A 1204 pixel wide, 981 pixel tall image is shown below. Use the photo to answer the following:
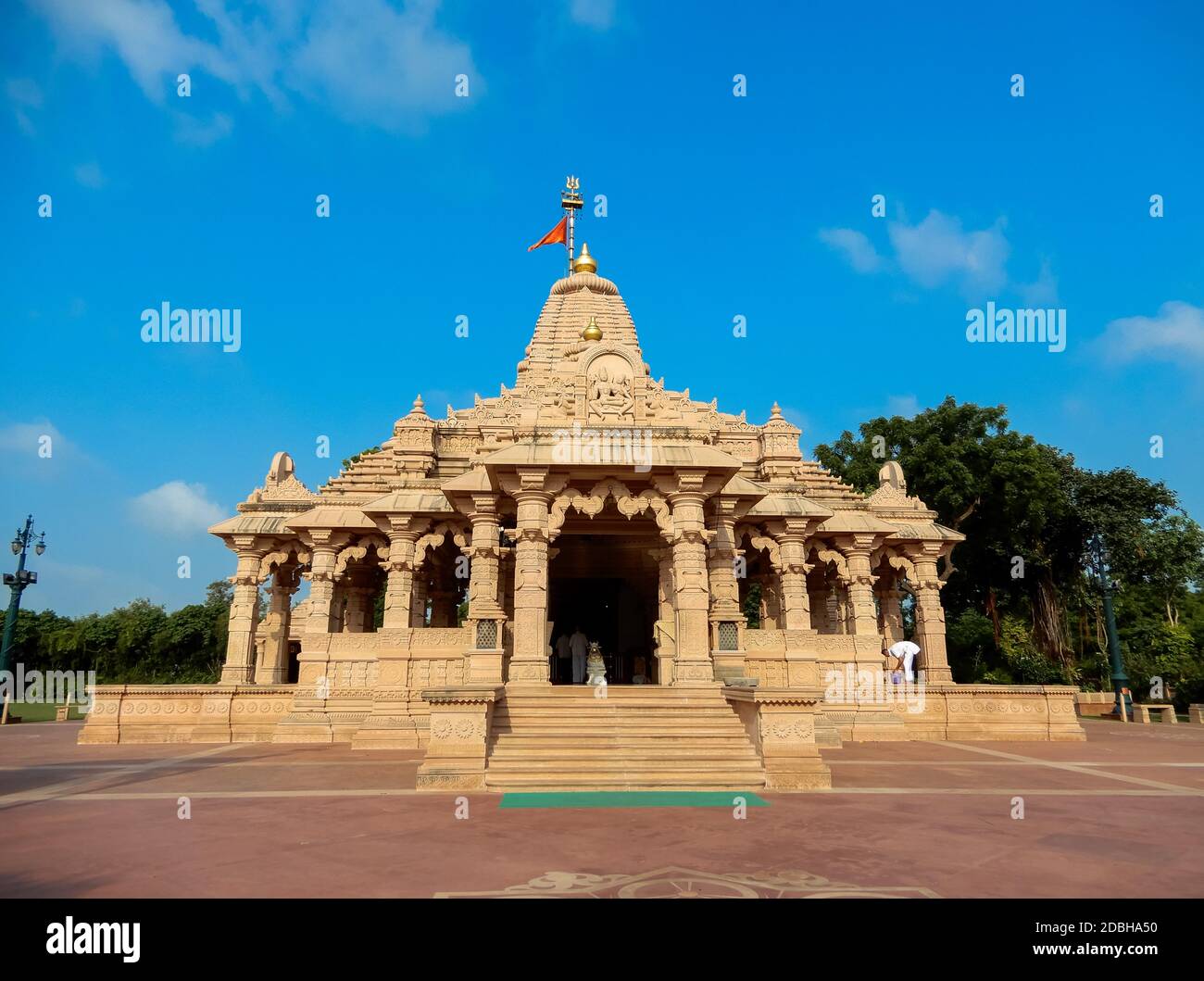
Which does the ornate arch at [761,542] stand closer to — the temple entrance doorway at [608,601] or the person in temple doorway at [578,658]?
the temple entrance doorway at [608,601]

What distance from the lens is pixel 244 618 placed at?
21609 mm

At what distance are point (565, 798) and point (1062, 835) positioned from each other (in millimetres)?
5805

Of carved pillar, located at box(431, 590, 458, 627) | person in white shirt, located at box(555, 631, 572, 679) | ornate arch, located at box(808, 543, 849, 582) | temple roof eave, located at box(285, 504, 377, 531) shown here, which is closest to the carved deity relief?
temple roof eave, located at box(285, 504, 377, 531)

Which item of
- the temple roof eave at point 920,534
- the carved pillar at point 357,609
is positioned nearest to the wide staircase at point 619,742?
the temple roof eave at point 920,534

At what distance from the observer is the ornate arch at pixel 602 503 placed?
43.9ft

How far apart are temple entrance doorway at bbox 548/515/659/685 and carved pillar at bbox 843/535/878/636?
611cm

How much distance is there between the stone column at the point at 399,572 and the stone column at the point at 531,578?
23.2 ft

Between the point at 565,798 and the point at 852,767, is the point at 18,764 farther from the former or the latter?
the point at 852,767

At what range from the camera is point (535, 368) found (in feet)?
103

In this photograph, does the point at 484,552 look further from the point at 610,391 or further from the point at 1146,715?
the point at 1146,715

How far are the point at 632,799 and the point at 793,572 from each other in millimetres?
12124

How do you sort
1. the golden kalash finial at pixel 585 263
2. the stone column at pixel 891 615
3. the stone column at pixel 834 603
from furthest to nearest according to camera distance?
1. the golden kalash finial at pixel 585 263
2. the stone column at pixel 891 615
3. the stone column at pixel 834 603

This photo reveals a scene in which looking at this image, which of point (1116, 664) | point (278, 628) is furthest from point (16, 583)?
point (1116, 664)

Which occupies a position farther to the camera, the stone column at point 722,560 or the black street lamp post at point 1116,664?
the black street lamp post at point 1116,664
